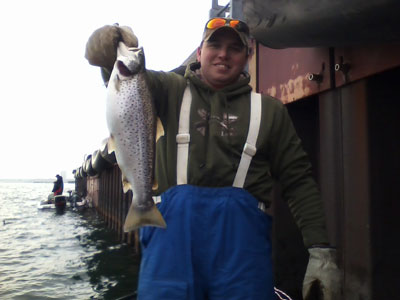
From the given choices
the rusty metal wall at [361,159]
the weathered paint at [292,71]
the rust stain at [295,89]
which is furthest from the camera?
the rust stain at [295,89]

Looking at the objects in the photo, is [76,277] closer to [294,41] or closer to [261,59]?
[261,59]

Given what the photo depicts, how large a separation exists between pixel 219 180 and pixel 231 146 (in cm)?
25

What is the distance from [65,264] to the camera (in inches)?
373

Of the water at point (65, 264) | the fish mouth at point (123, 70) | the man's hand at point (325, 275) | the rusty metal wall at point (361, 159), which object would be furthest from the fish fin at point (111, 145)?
the water at point (65, 264)

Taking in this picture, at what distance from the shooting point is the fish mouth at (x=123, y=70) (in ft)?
7.73

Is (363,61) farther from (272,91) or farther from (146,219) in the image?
(146,219)

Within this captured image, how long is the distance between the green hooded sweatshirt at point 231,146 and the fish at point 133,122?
12cm

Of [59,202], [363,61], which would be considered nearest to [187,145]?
[363,61]

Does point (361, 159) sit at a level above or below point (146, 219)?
above

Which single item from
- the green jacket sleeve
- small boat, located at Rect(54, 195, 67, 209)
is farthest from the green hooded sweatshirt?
small boat, located at Rect(54, 195, 67, 209)

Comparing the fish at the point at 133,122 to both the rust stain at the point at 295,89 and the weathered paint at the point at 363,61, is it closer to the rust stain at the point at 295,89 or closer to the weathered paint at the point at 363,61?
the weathered paint at the point at 363,61

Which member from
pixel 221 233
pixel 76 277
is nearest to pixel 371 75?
pixel 221 233

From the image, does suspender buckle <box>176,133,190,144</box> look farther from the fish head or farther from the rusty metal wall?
the rusty metal wall

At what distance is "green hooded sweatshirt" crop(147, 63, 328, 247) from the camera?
2.39 metres
